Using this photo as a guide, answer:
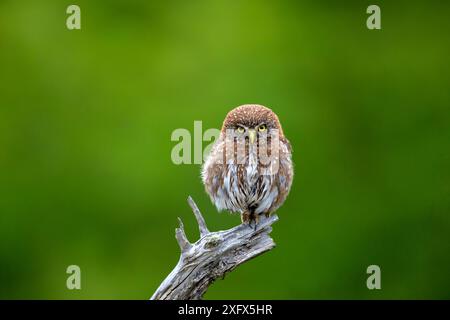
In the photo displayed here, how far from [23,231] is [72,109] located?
2046 millimetres

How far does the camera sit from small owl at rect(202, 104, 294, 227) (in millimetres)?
7297

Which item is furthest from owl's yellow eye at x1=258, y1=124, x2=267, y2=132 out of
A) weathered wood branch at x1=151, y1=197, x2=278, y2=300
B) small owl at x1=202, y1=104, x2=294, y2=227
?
weathered wood branch at x1=151, y1=197, x2=278, y2=300

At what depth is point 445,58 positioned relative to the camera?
13484 millimetres

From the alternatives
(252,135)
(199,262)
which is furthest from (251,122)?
(199,262)

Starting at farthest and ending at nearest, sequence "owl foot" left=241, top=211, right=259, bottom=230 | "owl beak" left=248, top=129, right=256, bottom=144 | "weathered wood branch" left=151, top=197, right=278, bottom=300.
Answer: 1. "owl foot" left=241, top=211, right=259, bottom=230
2. "owl beak" left=248, top=129, right=256, bottom=144
3. "weathered wood branch" left=151, top=197, right=278, bottom=300

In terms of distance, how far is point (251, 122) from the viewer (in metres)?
7.23

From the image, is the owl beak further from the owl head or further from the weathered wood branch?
the weathered wood branch

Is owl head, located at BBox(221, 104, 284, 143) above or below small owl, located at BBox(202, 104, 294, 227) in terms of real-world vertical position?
above

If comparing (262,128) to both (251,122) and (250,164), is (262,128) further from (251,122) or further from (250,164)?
(250,164)

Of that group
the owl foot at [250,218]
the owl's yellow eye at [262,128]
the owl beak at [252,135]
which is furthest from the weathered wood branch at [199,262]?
the owl's yellow eye at [262,128]

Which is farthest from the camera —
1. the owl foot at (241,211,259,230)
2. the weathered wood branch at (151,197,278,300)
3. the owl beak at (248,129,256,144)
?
the owl foot at (241,211,259,230)

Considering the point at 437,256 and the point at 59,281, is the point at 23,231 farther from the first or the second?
the point at 437,256

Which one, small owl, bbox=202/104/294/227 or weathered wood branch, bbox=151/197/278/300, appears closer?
weathered wood branch, bbox=151/197/278/300

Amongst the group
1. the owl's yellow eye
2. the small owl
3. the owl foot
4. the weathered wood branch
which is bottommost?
the weathered wood branch
